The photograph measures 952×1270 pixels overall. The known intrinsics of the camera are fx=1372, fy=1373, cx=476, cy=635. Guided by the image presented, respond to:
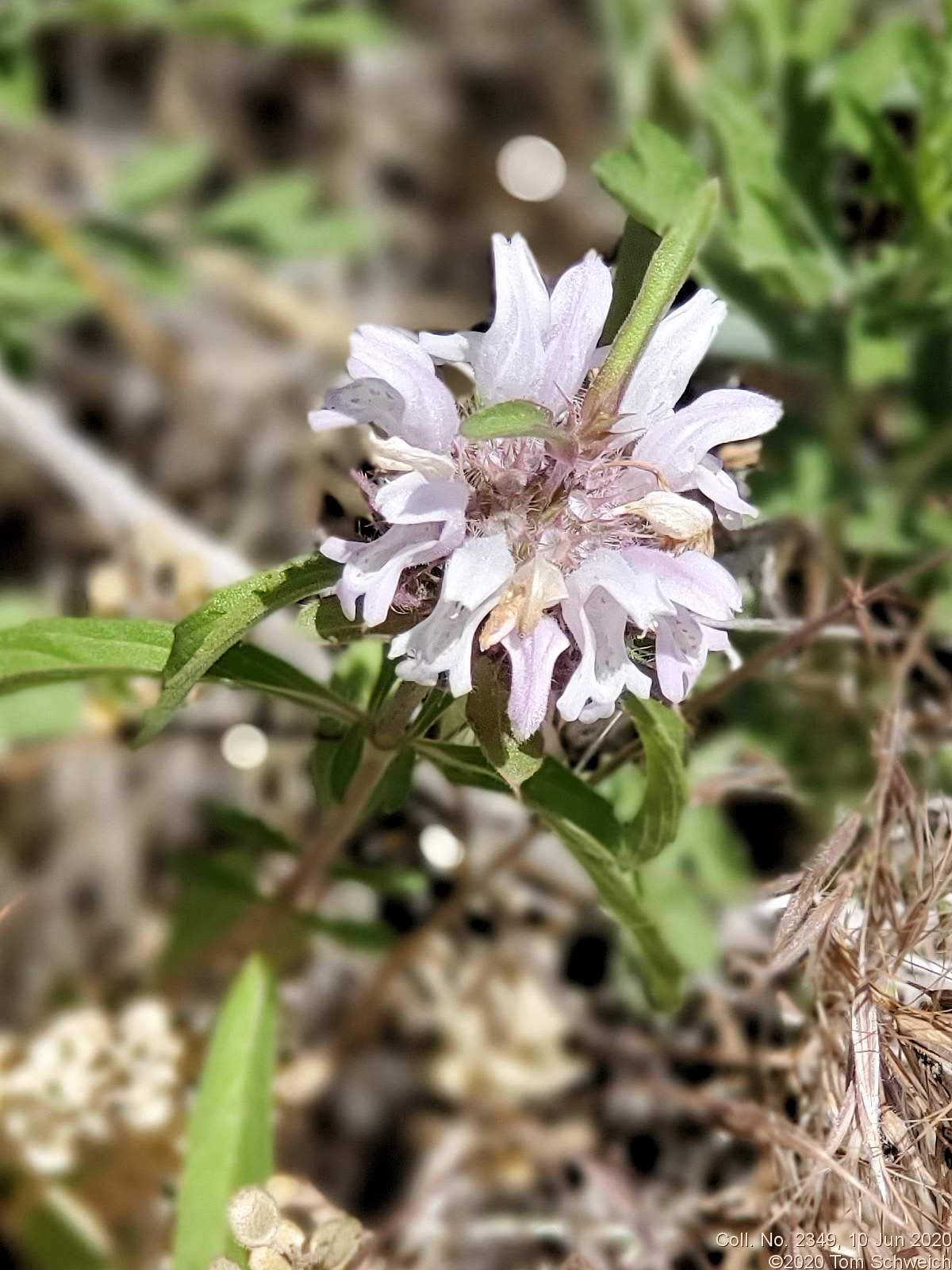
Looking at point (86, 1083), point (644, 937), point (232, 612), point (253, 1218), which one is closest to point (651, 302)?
point (232, 612)

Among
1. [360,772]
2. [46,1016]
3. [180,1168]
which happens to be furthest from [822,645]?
[46,1016]

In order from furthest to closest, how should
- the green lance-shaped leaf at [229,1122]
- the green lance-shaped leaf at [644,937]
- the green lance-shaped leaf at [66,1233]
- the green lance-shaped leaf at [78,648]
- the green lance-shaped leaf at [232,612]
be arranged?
the green lance-shaped leaf at [66,1233] < the green lance-shaped leaf at [229,1122] < the green lance-shaped leaf at [644,937] < the green lance-shaped leaf at [78,648] < the green lance-shaped leaf at [232,612]

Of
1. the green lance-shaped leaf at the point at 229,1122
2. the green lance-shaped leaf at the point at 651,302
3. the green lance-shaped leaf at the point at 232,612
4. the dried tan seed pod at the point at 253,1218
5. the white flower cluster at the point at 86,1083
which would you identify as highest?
the green lance-shaped leaf at the point at 651,302

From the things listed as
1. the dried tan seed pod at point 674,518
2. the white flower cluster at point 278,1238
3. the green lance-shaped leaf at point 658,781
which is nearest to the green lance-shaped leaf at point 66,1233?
the white flower cluster at point 278,1238

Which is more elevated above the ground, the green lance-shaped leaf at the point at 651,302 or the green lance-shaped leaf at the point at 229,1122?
the green lance-shaped leaf at the point at 651,302

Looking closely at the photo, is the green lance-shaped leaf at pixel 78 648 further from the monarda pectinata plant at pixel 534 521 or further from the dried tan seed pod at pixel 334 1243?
the dried tan seed pod at pixel 334 1243

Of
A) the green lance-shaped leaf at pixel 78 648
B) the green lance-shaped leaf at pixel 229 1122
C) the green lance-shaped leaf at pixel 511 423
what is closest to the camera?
the green lance-shaped leaf at pixel 511 423

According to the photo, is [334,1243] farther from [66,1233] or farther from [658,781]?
[66,1233]
